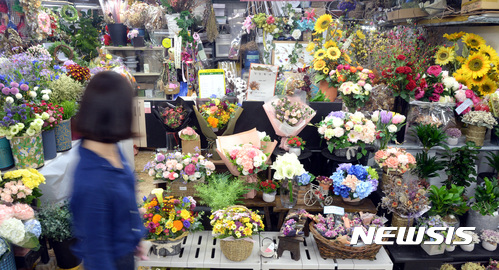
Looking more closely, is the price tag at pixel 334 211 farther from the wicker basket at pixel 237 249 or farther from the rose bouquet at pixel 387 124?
the rose bouquet at pixel 387 124

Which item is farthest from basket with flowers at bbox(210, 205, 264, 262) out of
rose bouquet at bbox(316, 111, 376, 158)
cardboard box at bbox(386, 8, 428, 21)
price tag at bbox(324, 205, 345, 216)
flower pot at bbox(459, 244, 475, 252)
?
cardboard box at bbox(386, 8, 428, 21)

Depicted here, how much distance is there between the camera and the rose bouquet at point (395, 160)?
292 centimetres

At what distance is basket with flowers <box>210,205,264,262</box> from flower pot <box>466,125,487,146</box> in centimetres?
211

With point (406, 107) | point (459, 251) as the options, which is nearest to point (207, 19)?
point (406, 107)

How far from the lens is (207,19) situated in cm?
570

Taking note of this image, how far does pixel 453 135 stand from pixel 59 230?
3329mm

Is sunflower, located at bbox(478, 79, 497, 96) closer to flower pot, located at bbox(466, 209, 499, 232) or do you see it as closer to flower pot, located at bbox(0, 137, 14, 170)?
flower pot, located at bbox(466, 209, 499, 232)

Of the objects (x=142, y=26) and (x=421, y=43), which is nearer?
(x=421, y=43)

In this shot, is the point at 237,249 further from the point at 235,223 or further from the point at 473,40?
the point at 473,40

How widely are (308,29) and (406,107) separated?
2883 millimetres

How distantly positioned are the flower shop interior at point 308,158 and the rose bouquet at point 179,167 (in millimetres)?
10

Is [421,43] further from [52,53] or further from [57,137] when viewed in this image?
[52,53]

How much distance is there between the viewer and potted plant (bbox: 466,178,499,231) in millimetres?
2814

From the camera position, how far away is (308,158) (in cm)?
331
